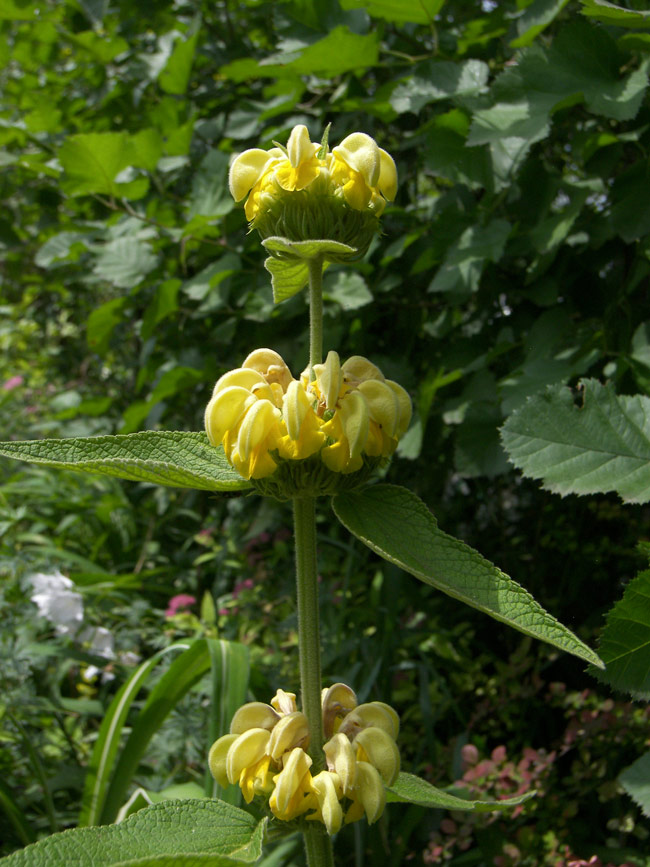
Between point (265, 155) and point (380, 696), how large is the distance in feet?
4.02

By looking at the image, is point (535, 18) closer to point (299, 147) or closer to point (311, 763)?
point (299, 147)

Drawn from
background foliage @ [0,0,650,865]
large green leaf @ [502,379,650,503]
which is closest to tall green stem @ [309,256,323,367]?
background foliage @ [0,0,650,865]

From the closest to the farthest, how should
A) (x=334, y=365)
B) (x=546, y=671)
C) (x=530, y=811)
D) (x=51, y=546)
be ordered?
(x=334, y=365) → (x=530, y=811) → (x=546, y=671) → (x=51, y=546)

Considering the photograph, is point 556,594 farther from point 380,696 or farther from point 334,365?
point 334,365

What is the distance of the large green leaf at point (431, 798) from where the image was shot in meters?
0.68

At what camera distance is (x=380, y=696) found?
63.1 inches

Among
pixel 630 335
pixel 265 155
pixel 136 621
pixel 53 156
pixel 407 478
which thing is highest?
pixel 265 155

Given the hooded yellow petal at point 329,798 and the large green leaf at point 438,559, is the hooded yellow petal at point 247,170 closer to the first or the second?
the large green leaf at point 438,559

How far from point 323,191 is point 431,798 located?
560 mm

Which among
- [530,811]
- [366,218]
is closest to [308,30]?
[366,218]

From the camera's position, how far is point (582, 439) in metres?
0.94

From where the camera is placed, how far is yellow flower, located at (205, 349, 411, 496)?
627mm

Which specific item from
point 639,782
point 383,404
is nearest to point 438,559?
point 383,404

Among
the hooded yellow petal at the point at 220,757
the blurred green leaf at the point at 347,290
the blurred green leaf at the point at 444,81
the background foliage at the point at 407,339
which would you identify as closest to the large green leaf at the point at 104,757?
the background foliage at the point at 407,339
